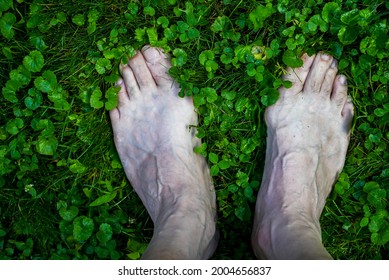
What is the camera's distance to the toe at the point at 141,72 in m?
2.61

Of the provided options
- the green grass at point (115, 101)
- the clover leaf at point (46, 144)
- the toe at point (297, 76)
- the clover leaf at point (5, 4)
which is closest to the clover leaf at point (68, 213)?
the green grass at point (115, 101)

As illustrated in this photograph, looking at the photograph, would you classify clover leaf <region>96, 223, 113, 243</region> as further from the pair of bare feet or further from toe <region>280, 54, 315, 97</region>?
toe <region>280, 54, 315, 97</region>

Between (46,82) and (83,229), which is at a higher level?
(46,82)

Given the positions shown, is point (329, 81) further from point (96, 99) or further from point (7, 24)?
point (7, 24)

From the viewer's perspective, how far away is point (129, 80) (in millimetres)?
2631

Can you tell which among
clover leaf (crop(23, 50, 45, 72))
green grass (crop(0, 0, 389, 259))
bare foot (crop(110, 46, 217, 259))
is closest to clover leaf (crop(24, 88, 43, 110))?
green grass (crop(0, 0, 389, 259))

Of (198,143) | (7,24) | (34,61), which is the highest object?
(7,24)

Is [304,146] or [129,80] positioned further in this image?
[129,80]

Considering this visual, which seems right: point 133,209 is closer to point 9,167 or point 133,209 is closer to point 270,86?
point 9,167

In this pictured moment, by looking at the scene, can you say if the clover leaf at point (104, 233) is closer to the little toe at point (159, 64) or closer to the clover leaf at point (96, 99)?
the clover leaf at point (96, 99)

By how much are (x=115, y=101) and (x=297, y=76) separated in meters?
0.89

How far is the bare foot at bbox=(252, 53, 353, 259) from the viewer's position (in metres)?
2.38

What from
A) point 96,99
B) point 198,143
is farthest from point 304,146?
point 96,99

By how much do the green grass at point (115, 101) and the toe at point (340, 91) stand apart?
4 cm
